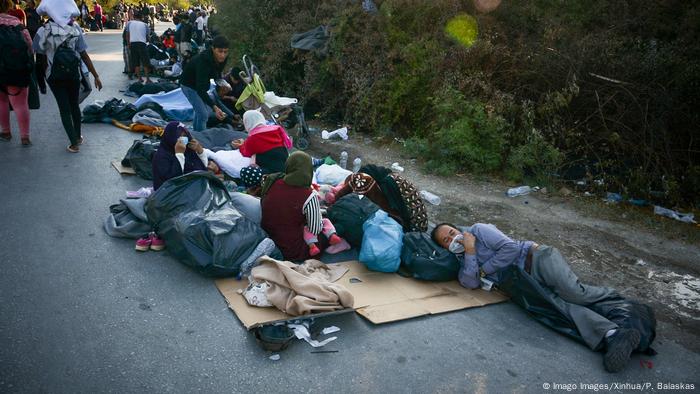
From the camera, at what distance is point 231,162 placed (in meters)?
6.55

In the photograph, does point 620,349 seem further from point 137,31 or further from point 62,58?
point 137,31

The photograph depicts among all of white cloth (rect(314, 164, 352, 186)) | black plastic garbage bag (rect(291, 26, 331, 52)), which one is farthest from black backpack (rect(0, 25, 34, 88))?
black plastic garbage bag (rect(291, 26, 331, 52))

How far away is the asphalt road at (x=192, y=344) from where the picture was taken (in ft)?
10.5

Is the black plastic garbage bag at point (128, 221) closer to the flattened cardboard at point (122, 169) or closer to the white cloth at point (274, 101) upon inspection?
the flattened cardboard at point (122, 169)

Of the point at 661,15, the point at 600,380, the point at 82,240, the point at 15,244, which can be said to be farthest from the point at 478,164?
the point at 15,244

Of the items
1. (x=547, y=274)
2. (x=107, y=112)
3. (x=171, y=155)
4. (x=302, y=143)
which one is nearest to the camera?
(x=547, y=274)

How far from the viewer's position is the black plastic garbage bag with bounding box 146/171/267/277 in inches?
172

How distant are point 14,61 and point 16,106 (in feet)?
2.40

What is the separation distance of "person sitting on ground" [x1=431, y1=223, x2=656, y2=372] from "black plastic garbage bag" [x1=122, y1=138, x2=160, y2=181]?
3.95 m

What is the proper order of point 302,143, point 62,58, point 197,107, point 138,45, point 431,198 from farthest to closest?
point 138,45
point 302,143
point 197,107
point 62,58
point 431,198

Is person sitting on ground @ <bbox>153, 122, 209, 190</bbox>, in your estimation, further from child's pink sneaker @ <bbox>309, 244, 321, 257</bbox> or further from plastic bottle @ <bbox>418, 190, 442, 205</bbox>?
plastic bottle @ <bbox>418, 190, 442, 205</bbox>

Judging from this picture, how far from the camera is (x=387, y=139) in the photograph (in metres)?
9.34

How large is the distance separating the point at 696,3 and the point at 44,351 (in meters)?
9.41

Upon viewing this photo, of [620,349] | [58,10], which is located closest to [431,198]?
[620,349]
